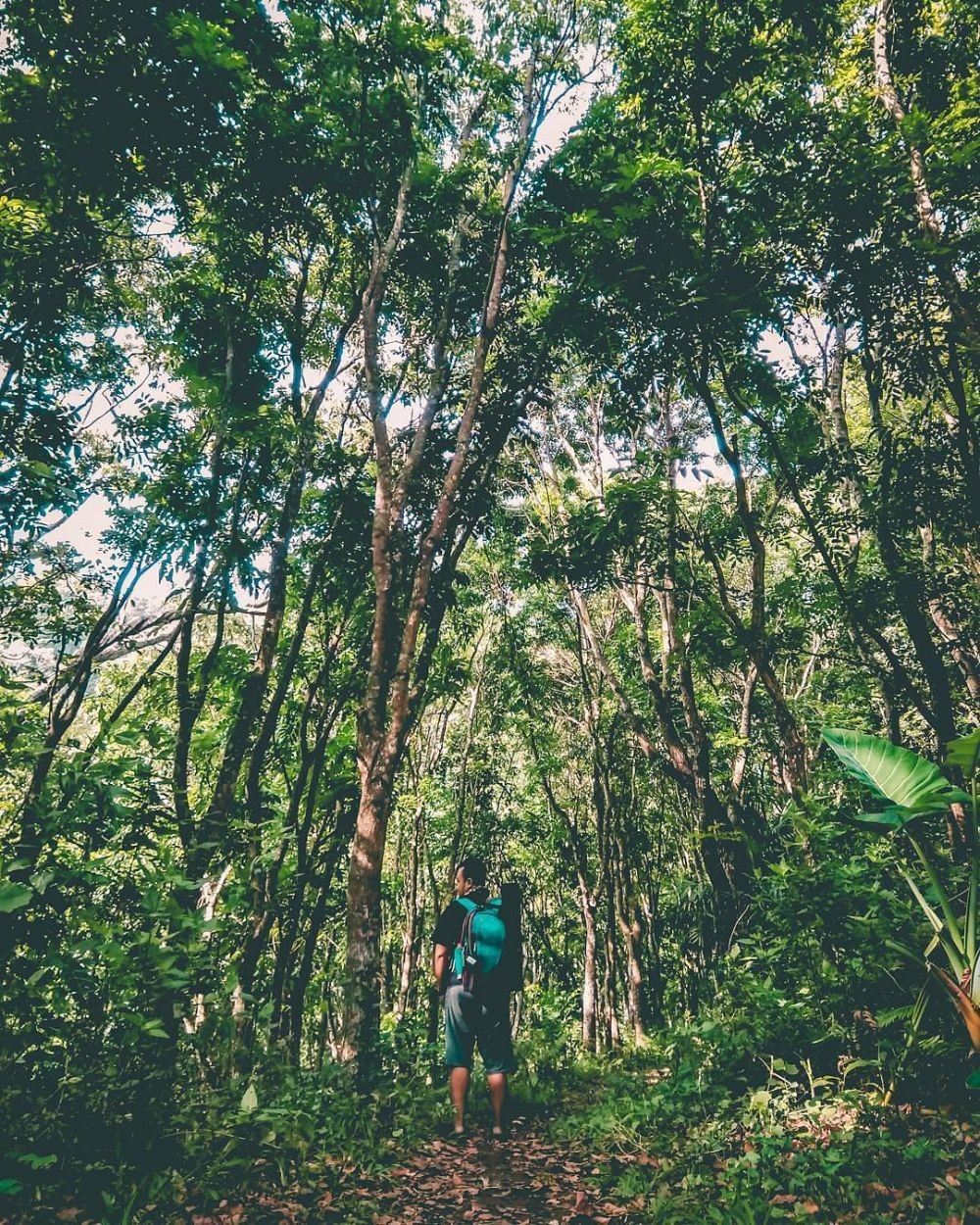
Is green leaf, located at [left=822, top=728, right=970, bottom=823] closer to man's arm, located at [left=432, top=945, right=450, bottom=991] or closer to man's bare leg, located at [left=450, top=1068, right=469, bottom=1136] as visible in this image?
man's arm, located at [left=432, top=945, right=450, bottom=991]

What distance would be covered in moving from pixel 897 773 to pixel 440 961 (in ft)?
12.5

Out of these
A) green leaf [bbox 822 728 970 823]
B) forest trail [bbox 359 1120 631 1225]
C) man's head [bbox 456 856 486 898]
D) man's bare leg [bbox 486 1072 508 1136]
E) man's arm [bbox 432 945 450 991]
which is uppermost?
green leaf [bbox 822 728 970 823]

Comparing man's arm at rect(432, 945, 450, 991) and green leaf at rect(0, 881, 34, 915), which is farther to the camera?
man's arm at rect(432, 945, 450, 991)

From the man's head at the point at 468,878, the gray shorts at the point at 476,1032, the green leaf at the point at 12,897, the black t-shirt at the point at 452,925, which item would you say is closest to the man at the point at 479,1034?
the gray shorts at the point at 476,1032

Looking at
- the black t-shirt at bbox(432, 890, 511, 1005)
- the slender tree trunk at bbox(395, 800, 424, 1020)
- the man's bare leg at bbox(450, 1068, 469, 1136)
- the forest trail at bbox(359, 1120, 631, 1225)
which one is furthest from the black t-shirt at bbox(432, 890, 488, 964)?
the slender tree trunk at bbox(395, 800, 424, 1020)

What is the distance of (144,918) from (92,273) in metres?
10.7

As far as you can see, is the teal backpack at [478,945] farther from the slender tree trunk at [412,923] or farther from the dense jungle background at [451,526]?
the slender tree trunk at [412,923]

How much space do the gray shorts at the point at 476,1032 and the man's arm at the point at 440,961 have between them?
156 millimetres

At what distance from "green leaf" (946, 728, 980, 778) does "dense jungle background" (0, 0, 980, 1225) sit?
0.50 feet

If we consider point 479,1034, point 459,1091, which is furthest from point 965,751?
point 459,1091

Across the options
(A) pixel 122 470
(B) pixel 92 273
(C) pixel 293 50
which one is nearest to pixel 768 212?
(C) pixel 293 50

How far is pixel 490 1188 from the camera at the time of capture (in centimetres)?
444

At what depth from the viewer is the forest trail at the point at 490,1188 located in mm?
3961

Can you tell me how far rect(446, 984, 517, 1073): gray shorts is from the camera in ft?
17.3
